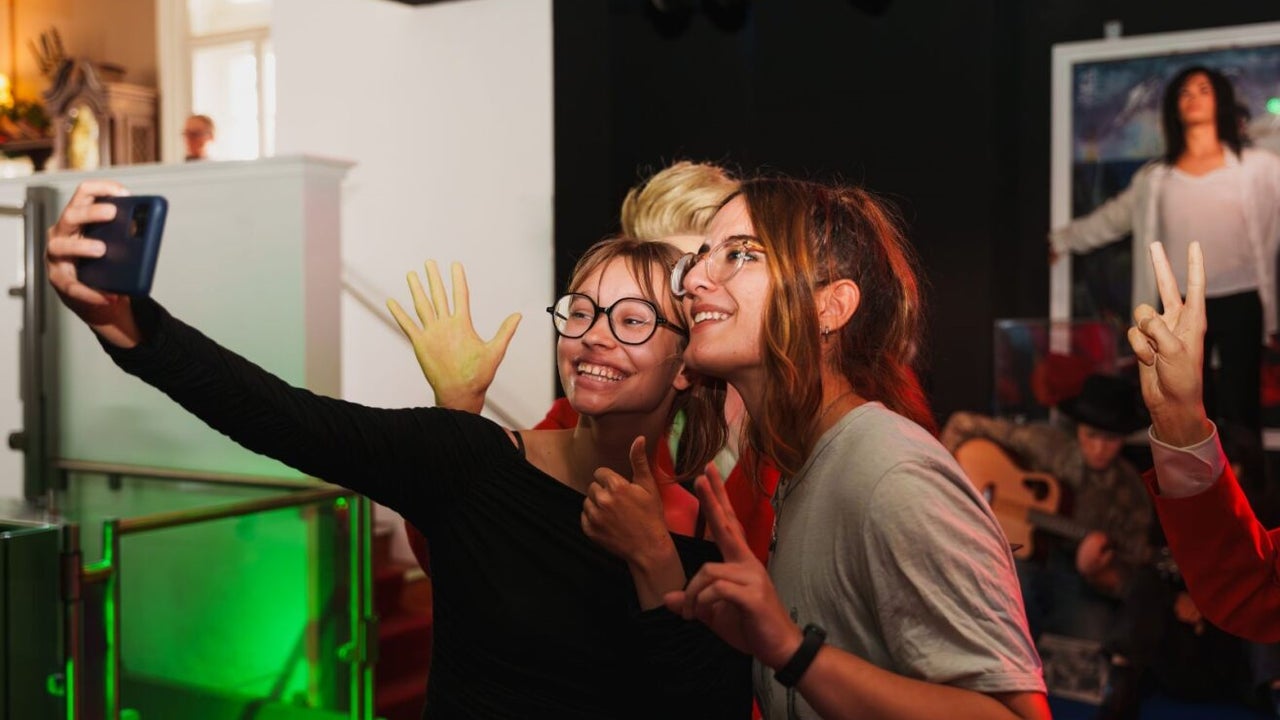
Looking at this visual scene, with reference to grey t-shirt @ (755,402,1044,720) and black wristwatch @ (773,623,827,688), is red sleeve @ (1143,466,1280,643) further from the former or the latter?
black wristwatch @ (773,623,827,688)

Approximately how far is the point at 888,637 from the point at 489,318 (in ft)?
17.3

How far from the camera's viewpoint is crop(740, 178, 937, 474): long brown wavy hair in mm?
1271

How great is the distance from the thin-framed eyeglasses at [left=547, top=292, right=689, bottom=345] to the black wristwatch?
606 mm

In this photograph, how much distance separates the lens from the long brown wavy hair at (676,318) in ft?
5.39

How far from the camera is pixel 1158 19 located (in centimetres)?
493

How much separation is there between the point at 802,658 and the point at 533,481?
1.72ft

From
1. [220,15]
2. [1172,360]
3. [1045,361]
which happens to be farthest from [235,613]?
[220,15]

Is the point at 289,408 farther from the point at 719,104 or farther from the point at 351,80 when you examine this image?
the point at 351,80

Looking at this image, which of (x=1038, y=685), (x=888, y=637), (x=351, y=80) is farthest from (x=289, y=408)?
(x=351, y=80)

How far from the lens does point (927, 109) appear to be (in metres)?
5.09

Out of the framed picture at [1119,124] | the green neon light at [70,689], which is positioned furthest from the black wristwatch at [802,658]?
the framed picture at [1119,124]

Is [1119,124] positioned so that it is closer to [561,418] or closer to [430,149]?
[430,149]

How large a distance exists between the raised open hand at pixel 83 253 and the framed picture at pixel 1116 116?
4.28 meters

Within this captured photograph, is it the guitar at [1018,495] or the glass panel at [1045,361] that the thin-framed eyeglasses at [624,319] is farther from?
the glass panel at [1045,361]
